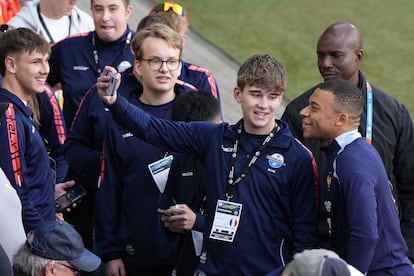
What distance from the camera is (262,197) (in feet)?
14.1

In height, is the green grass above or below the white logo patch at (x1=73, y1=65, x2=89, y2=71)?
above

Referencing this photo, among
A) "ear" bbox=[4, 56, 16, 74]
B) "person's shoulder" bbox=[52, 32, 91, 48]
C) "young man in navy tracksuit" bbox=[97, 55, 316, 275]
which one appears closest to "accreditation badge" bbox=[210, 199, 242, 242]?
"young man in navy tracksuit" bbox=[97, 55, 316, 275]

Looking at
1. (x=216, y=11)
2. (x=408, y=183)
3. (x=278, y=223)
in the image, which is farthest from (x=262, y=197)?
(x=216, y=11)

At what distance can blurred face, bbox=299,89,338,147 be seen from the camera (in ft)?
14.7

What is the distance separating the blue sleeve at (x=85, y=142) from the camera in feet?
17.4

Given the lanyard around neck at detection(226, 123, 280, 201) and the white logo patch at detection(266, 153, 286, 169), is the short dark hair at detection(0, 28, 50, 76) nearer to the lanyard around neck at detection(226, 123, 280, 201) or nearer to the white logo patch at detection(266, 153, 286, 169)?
the lanyard around neck at detection(226, 123, 280, 201)

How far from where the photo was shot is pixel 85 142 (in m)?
5.39

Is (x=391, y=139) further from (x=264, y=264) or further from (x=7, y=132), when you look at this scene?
(x=7, y=132)

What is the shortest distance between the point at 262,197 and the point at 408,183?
53.1 inches

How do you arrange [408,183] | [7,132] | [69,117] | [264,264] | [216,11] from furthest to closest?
[216,11], [69,117], [408,183], [7,132], [264,264]

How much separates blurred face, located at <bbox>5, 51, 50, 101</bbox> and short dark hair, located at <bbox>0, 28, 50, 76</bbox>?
1.3 inches

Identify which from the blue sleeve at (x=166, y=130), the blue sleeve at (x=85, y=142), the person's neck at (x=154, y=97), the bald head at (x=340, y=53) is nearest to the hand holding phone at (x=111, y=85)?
the blue sleeve at (x=166, y=130)

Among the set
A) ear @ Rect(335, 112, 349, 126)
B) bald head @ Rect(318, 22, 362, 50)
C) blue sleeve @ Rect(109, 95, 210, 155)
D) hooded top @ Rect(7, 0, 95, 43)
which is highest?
hooded top @ Rect(7, 0, 95, 43)

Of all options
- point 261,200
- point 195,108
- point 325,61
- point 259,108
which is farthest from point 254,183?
point 325,61
